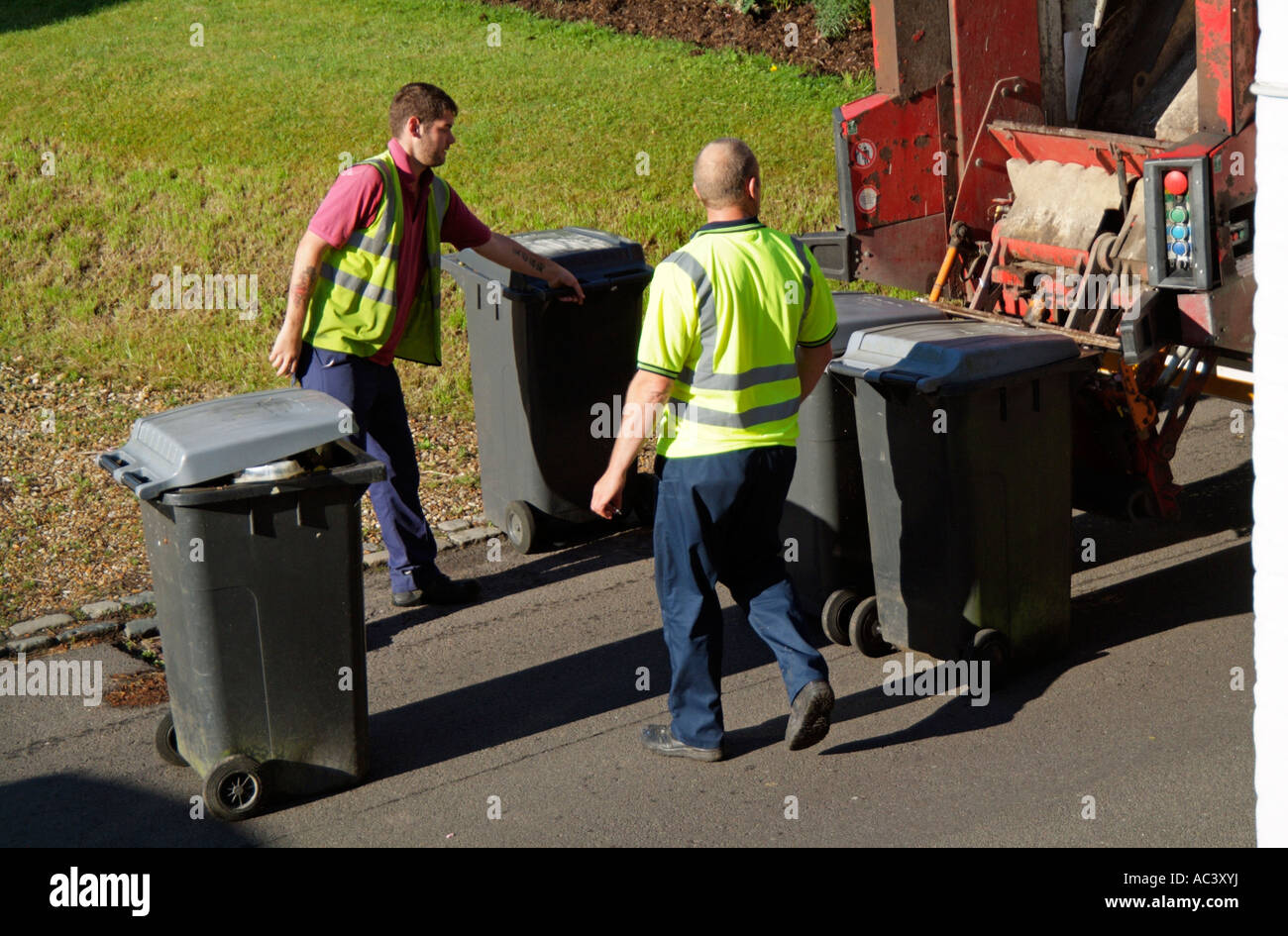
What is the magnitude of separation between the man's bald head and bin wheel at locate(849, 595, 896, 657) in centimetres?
164

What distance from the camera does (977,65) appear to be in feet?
21.6

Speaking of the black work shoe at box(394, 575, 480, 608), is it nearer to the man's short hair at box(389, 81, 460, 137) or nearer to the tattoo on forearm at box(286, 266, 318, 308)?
the tattoo on forearm at box(286, 266, 318, 308)

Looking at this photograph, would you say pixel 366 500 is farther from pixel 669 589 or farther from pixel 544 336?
pixel 669 589

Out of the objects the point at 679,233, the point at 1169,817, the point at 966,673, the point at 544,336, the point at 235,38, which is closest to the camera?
the point at 1169,817

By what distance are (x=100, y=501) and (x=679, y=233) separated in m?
4.44

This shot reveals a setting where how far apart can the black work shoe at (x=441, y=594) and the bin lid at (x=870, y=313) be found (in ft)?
5.88

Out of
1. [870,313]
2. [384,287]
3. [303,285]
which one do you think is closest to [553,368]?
[384,287]

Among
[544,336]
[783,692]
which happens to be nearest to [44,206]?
[544,336]

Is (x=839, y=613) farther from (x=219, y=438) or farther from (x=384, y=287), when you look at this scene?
(x=219, y=438)

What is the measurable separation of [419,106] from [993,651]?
2.83 metres

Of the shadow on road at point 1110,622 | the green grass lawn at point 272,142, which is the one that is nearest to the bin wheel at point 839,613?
the shadow on road at point 1110,622

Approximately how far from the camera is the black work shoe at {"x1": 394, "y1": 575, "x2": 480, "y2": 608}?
588cm

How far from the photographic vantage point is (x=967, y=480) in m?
4.82

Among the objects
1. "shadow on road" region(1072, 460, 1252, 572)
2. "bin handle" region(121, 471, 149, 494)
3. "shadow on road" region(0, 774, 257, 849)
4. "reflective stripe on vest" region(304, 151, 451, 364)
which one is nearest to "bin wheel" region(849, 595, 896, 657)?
"shadow on road" region(1072, 460, 1252, 572)
